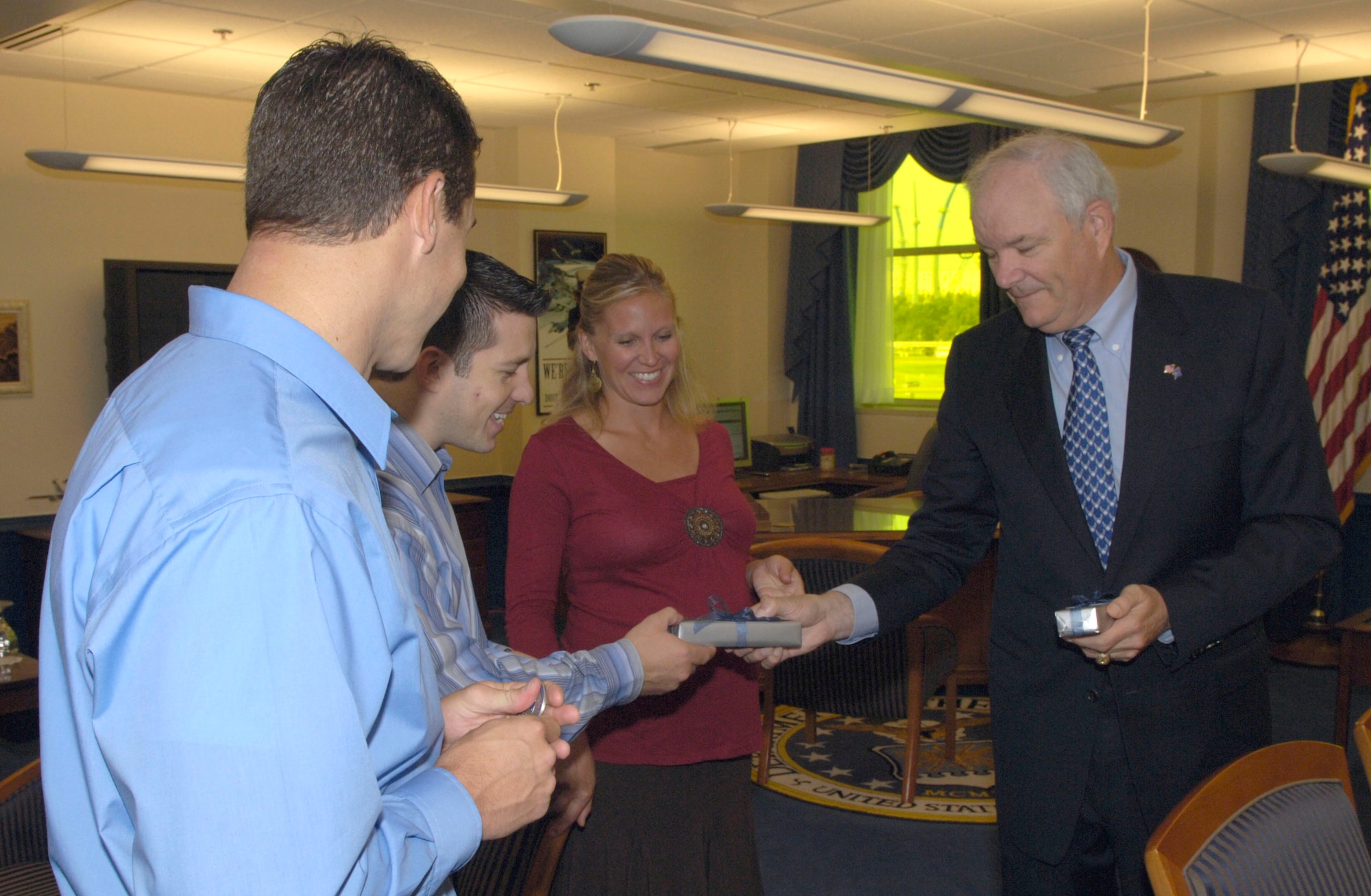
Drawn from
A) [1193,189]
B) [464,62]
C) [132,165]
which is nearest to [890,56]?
[464,62]

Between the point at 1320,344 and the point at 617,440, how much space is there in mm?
5558

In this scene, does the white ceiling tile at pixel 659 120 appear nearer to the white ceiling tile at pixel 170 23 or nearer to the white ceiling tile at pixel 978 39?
the white ceiling tile at pixel 978 39

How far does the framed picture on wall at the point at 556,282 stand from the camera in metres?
8.20

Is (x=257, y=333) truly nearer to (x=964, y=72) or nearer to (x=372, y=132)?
(x=372, y=132)

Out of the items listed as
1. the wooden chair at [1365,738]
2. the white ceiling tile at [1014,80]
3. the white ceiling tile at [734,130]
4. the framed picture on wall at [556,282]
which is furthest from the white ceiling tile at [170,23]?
the wooden chair at [1365,738]

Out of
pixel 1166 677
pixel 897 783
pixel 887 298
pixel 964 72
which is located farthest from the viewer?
pixel 887 298

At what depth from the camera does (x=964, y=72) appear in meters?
6.37

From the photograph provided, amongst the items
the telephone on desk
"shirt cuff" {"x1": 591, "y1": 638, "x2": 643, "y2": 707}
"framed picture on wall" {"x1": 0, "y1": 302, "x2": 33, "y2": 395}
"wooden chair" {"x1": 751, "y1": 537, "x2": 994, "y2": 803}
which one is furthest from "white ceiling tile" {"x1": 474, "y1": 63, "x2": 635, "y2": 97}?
"shirt cuff" {"x1": 591, "y1": 638, "x2": 643, "y2": 707}

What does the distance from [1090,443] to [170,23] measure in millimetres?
4839

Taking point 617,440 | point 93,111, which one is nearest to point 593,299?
point 617,440

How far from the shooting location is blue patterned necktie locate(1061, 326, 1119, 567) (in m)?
1.90

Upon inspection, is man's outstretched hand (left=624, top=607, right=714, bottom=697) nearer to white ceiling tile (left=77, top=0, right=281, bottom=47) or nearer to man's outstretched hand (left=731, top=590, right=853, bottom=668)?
man's outstretched hand (left=731, top=590, right=853, bottom=668)

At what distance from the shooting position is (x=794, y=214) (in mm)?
7457

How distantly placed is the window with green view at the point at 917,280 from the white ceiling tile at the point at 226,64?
468 cm
